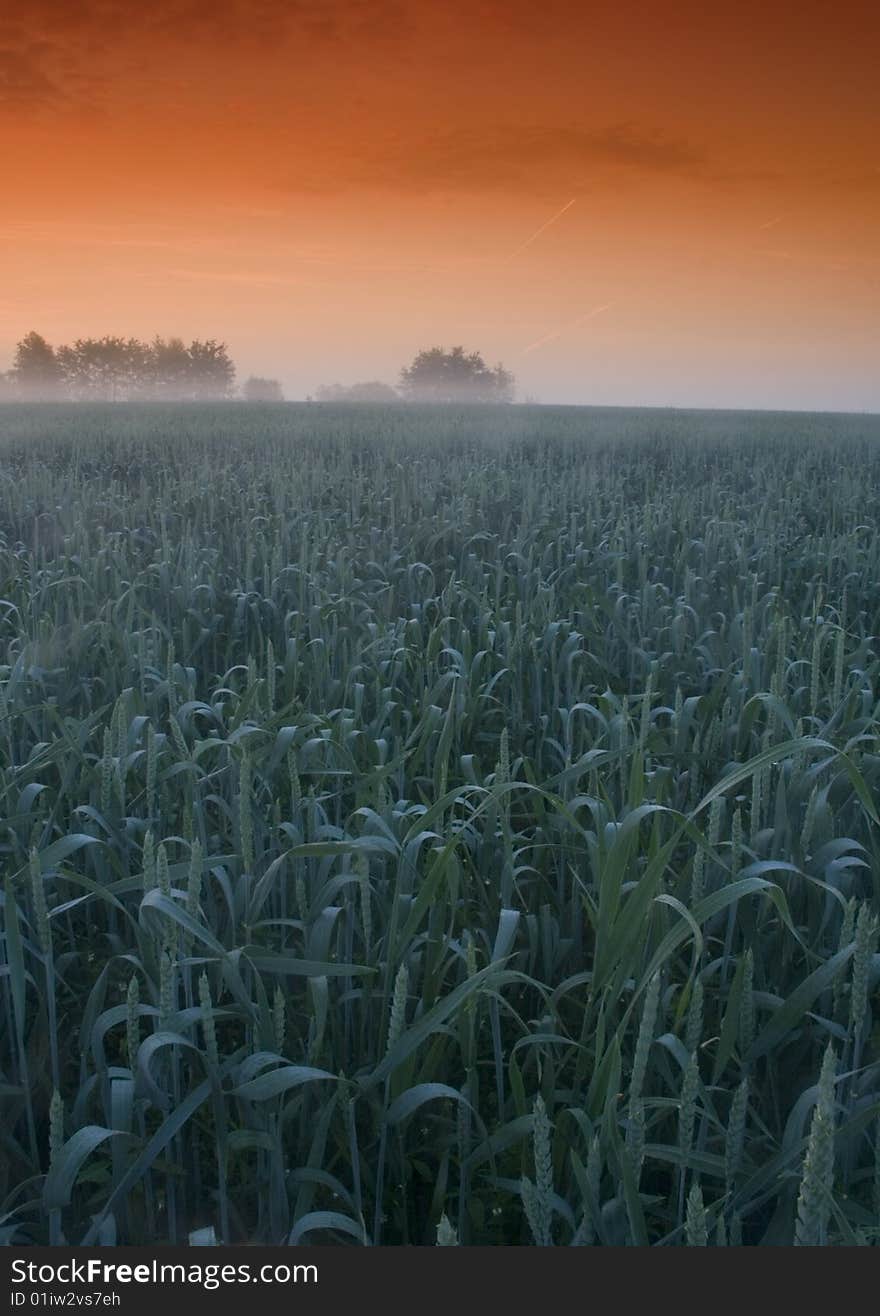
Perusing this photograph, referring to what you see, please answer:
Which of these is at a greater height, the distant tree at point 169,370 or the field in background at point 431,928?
the distant tree at point 169,370

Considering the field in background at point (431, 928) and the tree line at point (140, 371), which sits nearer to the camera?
the field in background at point (431, 928)

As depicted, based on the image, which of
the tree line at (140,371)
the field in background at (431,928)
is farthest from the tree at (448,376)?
the field in background at (431,928)

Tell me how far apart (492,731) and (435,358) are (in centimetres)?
6394

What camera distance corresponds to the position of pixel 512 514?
9.22 m

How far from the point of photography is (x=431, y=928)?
8.07 feet

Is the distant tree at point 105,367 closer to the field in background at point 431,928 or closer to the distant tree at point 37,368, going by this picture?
the distant tree at point 37,368

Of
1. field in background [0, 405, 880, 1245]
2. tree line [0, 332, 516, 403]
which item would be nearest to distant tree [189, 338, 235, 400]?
tree line [0, 332, 516, 403]

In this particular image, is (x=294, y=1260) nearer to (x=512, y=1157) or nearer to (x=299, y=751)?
(x=512, y=1157)

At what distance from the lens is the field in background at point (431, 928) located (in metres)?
1.90

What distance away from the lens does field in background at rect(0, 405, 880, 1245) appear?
1.90 meters

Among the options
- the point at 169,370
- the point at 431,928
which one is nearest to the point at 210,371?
the point at 169,370

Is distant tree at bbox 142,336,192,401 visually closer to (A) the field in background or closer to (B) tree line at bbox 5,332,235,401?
(B) tree line at bbox 5,332,235,401

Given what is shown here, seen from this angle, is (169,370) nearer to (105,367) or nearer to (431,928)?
(105,367)

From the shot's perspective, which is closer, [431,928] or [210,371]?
[431,928]
